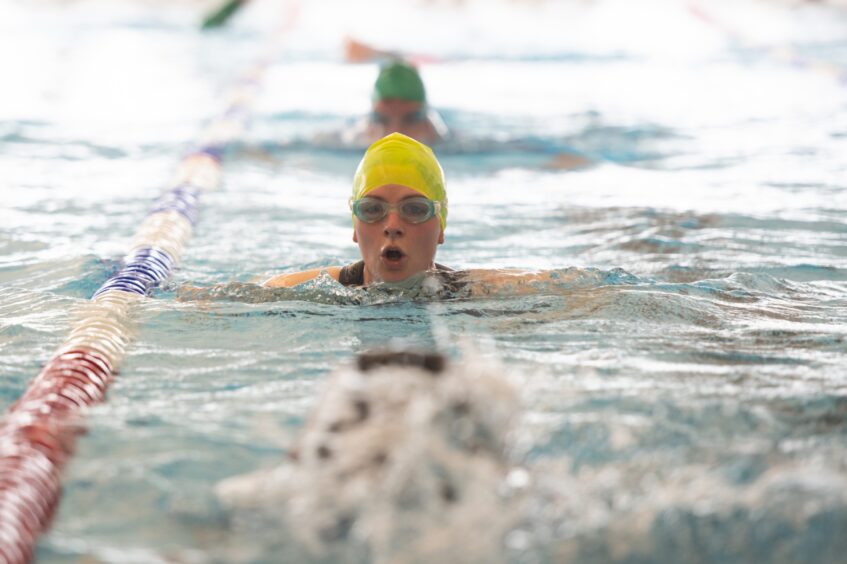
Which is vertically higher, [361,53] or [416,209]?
[361,53]

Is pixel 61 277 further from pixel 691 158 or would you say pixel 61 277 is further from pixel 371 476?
pixel 691 158

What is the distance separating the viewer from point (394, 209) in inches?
155

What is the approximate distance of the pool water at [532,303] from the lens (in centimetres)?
219

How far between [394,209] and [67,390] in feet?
4.82

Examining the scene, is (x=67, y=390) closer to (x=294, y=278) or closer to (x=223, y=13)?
(x=294, y=278)

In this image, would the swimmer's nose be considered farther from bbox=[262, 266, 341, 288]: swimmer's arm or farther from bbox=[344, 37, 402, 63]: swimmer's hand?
bbox=[344, 37, 402, 63]: swimmer's hand

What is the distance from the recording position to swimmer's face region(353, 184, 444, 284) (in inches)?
153

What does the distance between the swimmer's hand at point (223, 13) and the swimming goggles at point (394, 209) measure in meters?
13.8

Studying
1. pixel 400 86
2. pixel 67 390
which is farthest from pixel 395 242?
pixel 400 86

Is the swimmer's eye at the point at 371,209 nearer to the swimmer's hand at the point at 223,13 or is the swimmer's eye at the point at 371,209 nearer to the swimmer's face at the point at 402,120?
the swimmer's face at the point at 402,120

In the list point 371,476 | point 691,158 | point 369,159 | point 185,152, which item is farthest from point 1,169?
point 371,476

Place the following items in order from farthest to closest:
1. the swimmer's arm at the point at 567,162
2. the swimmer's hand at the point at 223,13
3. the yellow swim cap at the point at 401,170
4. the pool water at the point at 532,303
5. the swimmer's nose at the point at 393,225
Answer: the swimmer's hand at the point at 223,13, the swimmer's arm at the point at 567,162, the yellow swim cap at the point at 401,170, the swimmer's nose at the point at 393,225, the pool water at the point at 532,303

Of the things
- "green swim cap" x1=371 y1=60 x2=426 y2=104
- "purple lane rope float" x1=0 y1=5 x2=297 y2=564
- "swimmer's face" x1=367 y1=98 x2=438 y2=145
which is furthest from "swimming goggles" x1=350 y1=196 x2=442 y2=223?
"green swim cap" x1=371 y1=60 x2=426 y2=104

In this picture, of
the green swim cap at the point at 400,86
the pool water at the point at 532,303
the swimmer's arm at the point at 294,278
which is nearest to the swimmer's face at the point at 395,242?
the pool water at the point at 532,303
